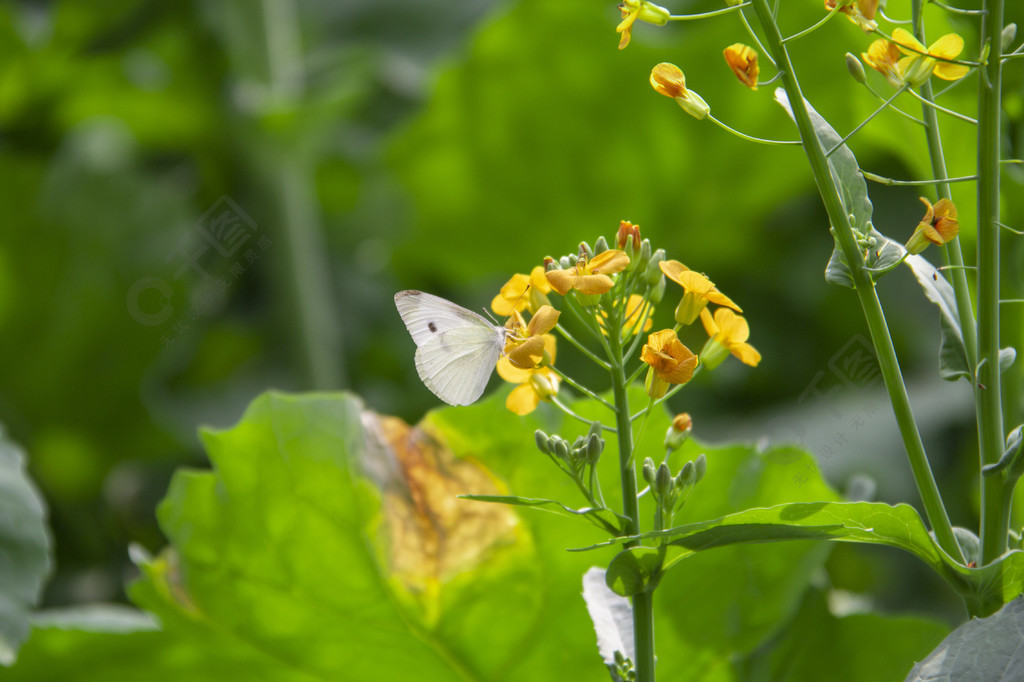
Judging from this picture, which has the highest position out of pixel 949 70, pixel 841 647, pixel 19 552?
pixel 949 70

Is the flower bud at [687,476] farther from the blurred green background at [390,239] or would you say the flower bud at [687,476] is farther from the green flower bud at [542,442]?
the blurred green background at [390,239]

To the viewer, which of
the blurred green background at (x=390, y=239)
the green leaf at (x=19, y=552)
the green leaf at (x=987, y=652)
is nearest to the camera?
the green leaf at (x=987, y=652)

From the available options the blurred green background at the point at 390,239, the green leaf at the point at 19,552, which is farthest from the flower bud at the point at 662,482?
the blurred green background at the point at 390,239

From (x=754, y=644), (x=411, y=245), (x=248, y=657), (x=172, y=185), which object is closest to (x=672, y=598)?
(x=754, y=644)

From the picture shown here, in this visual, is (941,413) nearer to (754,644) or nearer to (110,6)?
(754,644)

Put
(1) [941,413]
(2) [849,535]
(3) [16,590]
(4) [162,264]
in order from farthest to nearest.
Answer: (4) [162,264]
(1) [941,413]
(3) [16,590]
(2) [849,535]
